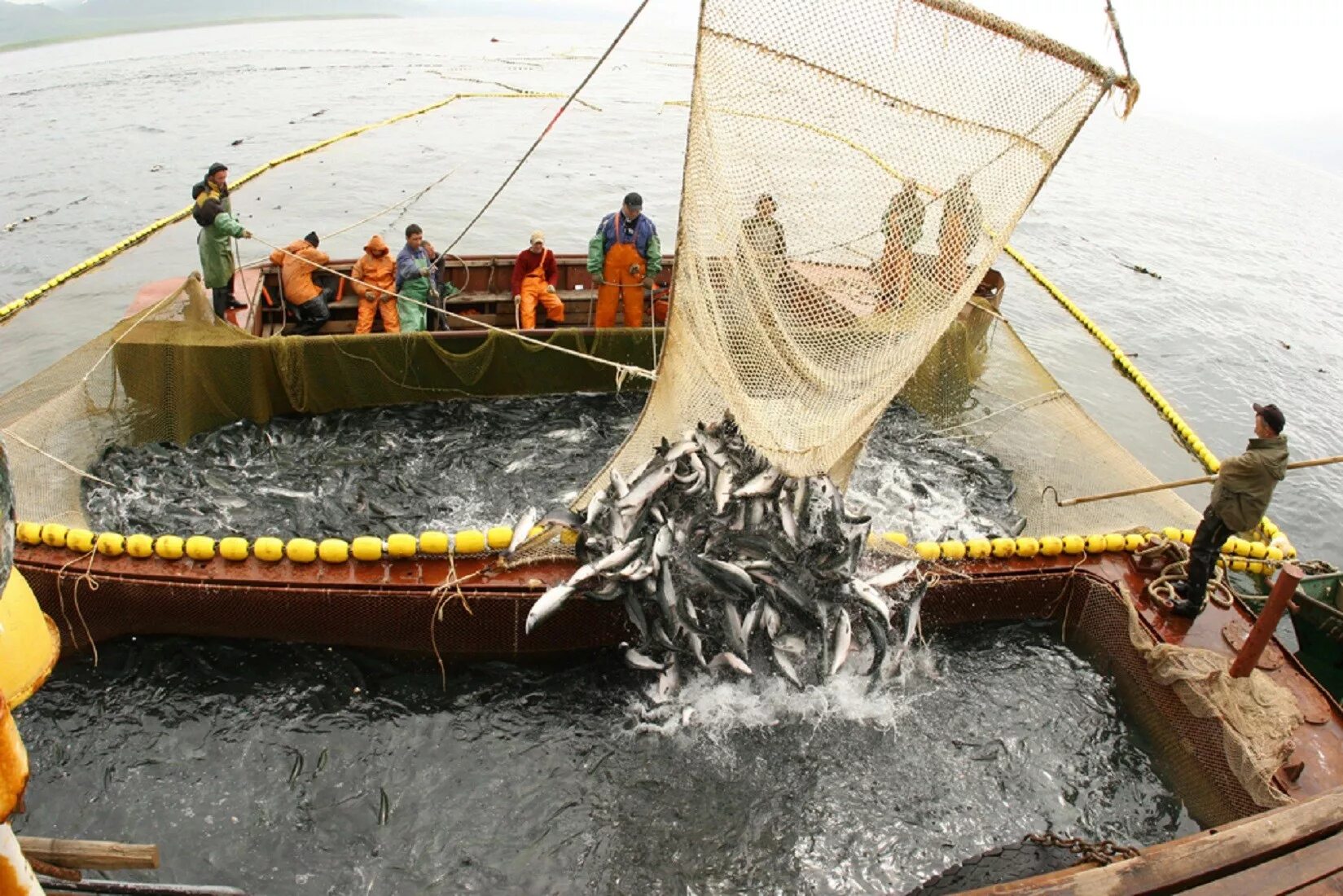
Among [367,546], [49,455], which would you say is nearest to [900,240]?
[367,546]

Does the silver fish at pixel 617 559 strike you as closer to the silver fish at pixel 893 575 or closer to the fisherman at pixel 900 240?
the silver fish at pixel 893 575

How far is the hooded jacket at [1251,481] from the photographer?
19.6 feet

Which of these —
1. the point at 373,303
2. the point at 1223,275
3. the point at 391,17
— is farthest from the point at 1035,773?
the point at 391,17

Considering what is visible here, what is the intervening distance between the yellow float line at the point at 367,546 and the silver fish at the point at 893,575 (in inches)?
9.3

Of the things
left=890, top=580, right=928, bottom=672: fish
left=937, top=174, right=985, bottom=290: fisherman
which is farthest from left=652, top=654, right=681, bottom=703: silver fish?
left=937, top=174, right=985, bottom=290: fisherman

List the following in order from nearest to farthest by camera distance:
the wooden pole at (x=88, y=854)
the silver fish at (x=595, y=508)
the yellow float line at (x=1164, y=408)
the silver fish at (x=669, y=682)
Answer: the wooden pole at (x=88, y=854) < the silver fish at (x=595, y=508) < the silver fish at (x=669, y=682) < the yellow float line at (x=1164, y=408)

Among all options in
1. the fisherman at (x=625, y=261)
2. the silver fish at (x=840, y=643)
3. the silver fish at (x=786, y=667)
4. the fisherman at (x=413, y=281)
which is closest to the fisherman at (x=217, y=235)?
the fisherman at (x=413, y=281)

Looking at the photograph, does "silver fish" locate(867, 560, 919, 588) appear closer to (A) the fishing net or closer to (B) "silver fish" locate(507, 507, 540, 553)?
(A) the fishing net

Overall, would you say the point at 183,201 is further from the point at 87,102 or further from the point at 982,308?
the point at 982,308

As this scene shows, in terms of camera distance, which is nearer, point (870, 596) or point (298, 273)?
point (870, 596)

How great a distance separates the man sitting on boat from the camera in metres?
10.6

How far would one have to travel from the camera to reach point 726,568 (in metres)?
6.17

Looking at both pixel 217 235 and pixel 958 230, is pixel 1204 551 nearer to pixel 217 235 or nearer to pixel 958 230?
pixel 958 230

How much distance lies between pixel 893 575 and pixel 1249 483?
267cm
